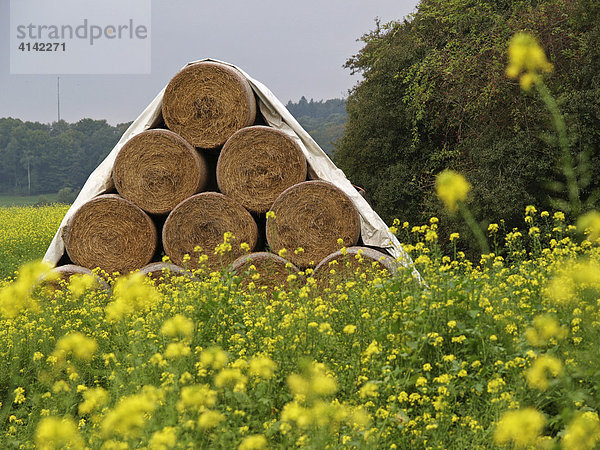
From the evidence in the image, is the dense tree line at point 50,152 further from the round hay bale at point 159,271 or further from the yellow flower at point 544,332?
the yellow flower at point 544,332

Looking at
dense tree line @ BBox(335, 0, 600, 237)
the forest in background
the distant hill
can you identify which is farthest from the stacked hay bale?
the forest in background

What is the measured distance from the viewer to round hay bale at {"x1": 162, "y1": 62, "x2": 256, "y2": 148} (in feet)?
23.7

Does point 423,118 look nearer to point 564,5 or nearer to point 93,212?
point 564,5

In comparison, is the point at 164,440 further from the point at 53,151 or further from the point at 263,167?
the point at 53,151

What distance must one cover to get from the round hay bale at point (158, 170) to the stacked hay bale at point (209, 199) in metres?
→ 0.01

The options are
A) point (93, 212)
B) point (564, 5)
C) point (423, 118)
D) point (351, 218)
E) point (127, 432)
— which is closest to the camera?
point (127, 432)

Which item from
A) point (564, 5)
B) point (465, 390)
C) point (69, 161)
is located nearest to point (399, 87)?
point (564, 5)

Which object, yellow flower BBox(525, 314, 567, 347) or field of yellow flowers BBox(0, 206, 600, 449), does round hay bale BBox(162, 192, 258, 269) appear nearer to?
field of yellow flowers BBox(0, 206, 600, 449)

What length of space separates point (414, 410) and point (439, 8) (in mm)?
11674

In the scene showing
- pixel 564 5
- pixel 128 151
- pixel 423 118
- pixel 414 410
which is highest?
pixel 564 5

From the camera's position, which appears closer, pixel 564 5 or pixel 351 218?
pixel 351 218

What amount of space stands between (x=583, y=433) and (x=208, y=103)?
18.7 feet

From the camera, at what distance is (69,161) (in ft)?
150

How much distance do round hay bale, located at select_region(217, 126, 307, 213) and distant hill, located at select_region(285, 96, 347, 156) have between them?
30.5 ft
